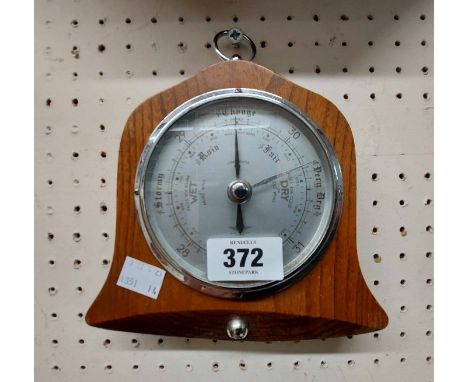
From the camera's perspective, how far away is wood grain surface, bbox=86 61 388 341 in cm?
52

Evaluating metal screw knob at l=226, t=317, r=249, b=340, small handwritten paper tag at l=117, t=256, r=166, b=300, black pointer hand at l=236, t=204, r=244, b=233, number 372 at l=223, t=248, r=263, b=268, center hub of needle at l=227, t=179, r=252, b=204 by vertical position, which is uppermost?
center hub of needle at l=227, t=179, r=252, b=204

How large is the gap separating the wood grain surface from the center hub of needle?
13 centimetres

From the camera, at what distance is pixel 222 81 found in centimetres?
53

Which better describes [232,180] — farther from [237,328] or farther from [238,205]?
[237,328]

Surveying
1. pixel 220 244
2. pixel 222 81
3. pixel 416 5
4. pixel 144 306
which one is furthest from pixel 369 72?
pixel 144 306

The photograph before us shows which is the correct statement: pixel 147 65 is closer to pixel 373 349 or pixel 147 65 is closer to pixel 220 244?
pixel 220 244

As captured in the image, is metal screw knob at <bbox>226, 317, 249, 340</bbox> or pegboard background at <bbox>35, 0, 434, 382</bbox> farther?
pegboard background at <bbox>35, 0, 434, 382</bbox>

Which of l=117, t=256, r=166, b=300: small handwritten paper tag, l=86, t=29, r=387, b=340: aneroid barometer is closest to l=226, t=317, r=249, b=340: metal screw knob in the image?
l=86, t=29, r=387, b=340: aneroid barometer

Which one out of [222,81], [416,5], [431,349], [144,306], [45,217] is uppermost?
[416,5]

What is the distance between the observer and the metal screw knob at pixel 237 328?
527mm

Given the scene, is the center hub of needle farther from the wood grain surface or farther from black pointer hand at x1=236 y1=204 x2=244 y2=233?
the wood grain surface

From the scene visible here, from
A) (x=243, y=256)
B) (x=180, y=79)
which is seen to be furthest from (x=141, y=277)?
(x=180, y=79)

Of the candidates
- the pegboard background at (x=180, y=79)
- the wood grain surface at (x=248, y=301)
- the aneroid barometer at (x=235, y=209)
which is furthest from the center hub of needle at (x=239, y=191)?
the pegboard background at (x=180, y=79)

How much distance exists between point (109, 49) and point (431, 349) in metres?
0.75
